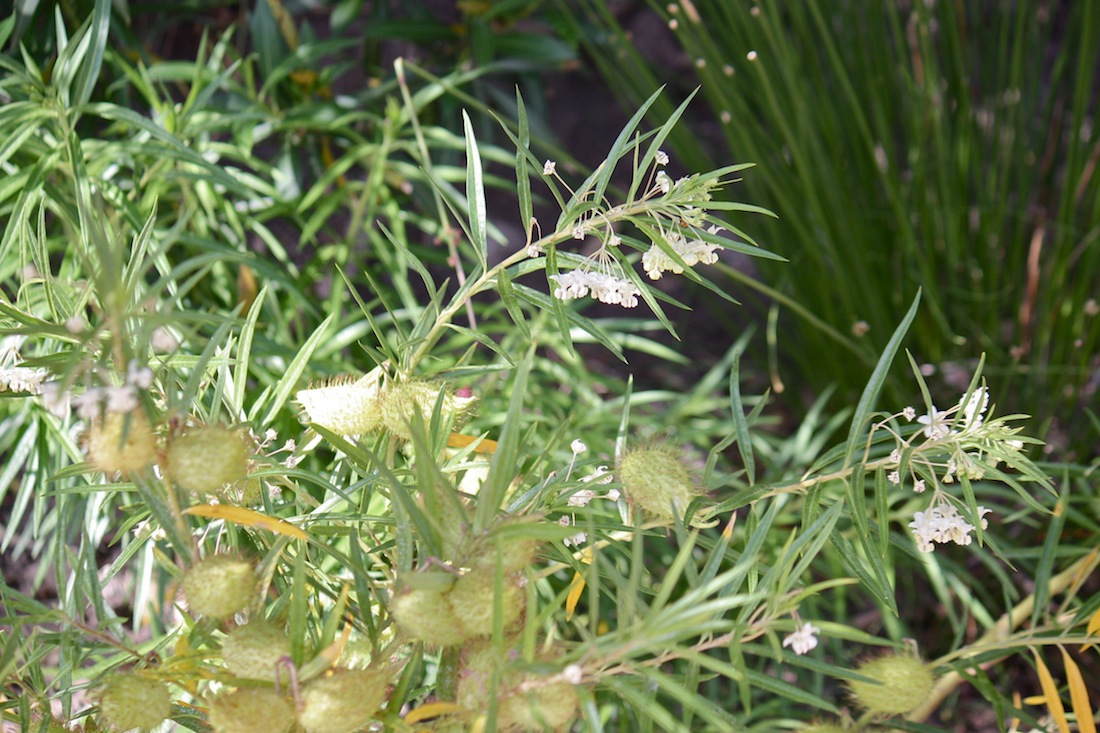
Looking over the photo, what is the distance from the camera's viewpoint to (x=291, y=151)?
35.9 inches

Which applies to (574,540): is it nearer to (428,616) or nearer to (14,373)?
(428,616)

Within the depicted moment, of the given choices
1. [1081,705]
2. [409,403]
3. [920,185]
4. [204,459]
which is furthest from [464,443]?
[920,185]

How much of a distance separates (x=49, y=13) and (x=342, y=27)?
297mm

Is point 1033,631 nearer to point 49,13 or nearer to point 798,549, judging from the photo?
point 798,549

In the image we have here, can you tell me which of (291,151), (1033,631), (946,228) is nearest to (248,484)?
(1033,631)

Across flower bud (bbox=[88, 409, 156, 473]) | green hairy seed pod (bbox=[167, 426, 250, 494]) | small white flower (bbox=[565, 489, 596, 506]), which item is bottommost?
small white flower (bbox=[565, 489, 596, 506])

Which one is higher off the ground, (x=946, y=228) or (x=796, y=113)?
(x=796, y=113)

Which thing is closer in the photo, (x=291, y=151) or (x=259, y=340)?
(x=259, y=340)

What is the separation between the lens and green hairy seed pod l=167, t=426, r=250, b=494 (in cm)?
32

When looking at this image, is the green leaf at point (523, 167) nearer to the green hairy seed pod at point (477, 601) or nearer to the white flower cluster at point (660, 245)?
the white flower cluster at point (660, 245)

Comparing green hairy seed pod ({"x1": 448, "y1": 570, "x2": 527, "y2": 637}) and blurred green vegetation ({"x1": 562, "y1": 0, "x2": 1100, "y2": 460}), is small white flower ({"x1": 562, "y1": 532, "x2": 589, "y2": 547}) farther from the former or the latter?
blurred green vegetation ({"x1": 562, "y1": 0, "x2": 1100, "y2": 460})

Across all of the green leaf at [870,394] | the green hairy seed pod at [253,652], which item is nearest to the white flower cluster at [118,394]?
the green hairy seed pod at [253,652]

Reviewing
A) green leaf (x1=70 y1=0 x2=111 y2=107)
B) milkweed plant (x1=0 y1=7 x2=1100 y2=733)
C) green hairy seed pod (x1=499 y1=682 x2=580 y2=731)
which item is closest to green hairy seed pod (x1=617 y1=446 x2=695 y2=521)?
milkweed plant (x1=0 y1=7 x2=1100 y2=733)

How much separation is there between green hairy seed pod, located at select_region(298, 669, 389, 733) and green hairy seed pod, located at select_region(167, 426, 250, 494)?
9 cm
